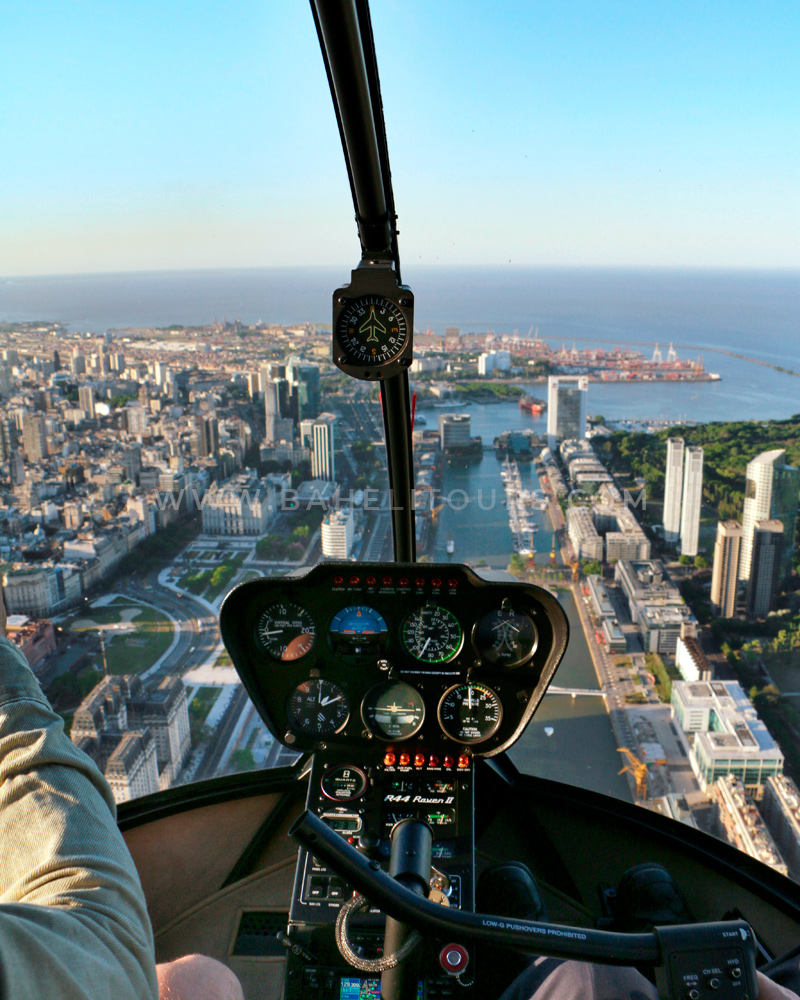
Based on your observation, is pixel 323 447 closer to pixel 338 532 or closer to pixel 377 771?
pixel 338 532

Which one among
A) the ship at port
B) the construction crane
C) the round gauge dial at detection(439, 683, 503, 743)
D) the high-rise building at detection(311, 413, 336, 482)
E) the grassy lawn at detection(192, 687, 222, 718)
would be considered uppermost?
the ship at port

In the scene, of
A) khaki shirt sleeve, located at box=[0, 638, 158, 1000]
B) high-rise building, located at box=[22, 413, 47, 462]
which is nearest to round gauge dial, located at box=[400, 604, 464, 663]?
khaki shirt sleeve, located at box=[0, 638, 158, 1000]

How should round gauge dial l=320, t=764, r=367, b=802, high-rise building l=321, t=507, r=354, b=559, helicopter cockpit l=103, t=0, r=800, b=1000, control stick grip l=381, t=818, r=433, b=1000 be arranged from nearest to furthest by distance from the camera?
control stick grip l=381, t=818, r=433, b=1000, helicopter cockpit l=103, t=0, r=800, b=1000, round gauge dial l=320, t=764, r=367, b=802, high-rise building l=321, t=507, r=354, b=559

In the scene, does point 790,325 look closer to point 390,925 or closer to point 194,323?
point 194,323

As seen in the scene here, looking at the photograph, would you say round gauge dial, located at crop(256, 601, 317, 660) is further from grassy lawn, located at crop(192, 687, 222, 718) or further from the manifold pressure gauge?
the manifold pressure gauge

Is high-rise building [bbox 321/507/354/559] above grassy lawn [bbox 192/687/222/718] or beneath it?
above

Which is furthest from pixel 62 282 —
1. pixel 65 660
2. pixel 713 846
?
pixel 713 846
